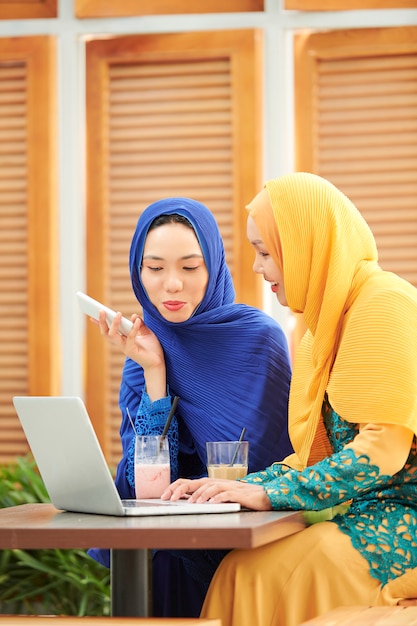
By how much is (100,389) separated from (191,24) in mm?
1519

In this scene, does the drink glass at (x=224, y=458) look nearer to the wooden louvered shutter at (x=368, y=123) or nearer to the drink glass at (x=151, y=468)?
the drink glass at (x=151, y=468)

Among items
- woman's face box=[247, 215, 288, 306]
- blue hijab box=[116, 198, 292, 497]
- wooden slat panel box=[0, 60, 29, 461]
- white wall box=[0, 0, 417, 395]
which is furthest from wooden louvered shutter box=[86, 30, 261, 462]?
woman's face box=[247, 215, 288, 306]

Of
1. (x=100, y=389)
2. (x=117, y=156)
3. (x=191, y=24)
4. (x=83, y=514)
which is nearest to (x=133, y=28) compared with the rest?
(x=191, y=24)

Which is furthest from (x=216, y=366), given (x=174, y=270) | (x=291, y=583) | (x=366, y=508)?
(x=291, y=583)

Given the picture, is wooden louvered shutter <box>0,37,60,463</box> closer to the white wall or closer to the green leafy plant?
the white wall

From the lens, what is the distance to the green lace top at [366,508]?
2020 mm

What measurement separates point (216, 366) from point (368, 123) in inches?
66.4

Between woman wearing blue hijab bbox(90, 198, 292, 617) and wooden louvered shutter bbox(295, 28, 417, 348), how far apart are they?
1.34 meters

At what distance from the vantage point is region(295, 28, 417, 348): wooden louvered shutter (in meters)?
3.95

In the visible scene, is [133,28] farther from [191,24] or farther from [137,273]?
[137,273]

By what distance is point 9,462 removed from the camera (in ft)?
13.4

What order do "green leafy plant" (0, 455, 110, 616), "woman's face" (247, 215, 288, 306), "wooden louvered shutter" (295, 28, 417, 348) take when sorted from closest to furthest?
1. "woman's face" (247, 215, 288, 306)
2. "green leafy plant" (0, 455, 110, 616)
3. "wooden louvered shutter" (295, 28, 417, 348)

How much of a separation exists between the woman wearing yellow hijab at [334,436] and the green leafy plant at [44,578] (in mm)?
1592

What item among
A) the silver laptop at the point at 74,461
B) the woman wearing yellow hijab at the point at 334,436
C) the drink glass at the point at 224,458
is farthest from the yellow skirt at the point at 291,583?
the drink glass at the point at 224,458
